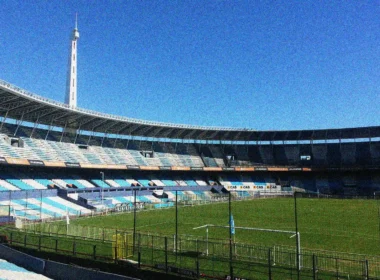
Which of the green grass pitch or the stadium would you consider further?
the green grass pitch

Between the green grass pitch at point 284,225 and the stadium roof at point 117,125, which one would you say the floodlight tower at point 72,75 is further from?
the green grass pitch at point 284,225

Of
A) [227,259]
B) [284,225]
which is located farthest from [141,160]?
[227,259]

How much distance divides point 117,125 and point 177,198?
2078cm

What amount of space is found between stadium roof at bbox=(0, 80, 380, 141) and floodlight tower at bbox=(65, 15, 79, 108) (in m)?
12.1

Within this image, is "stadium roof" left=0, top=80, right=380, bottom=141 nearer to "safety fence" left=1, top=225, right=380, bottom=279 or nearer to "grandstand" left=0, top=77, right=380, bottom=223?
"grandstand" left=0, top=77, right=380, bottom=223

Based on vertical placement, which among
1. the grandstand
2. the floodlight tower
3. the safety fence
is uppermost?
the floodlight tower

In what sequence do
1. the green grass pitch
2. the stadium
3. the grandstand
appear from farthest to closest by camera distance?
the grandstand < the green grass pitch < the stadium

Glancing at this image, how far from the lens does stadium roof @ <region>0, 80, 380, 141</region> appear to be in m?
48.3

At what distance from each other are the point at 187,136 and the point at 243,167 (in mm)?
14108

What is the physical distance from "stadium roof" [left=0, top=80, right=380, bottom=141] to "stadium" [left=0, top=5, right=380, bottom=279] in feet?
0.77

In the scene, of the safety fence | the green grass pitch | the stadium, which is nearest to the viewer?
the safety fence

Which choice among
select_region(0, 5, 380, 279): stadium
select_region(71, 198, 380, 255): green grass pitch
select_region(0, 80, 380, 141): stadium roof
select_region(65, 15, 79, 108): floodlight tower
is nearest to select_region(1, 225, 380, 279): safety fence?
select_region(0, 5, 380, 279): stadium

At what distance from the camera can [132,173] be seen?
69.4 meters

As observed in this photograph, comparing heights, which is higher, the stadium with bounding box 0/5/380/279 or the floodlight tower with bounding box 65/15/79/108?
the floodlight tower with bounding box 65/15/79/108
